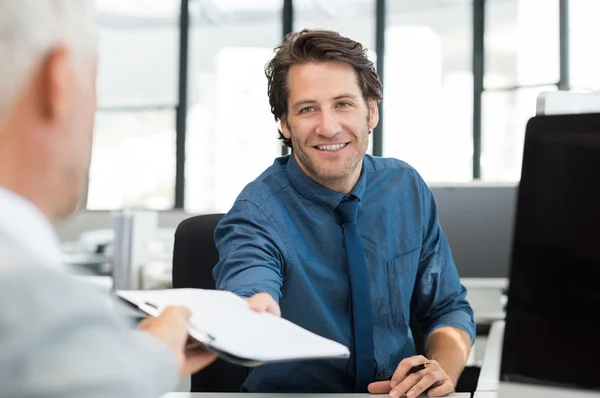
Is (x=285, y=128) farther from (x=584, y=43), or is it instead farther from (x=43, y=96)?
(x=584, y=43)

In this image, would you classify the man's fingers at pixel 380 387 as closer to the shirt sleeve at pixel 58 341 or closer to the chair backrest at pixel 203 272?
the chair backrest at pixel 203 272

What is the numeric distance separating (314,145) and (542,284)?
0.85 meters

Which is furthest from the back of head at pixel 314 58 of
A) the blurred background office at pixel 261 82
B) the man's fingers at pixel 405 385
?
the blurred background office at pixel 261 82

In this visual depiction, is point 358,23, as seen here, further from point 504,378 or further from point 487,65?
point 504,378

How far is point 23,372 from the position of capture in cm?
37

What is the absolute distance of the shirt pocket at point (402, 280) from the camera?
1457 mm

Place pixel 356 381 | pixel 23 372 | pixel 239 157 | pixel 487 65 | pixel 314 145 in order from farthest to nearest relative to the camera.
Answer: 1. pixel 239 157
2. pixel 487 65
3. pixel 314 145
4. pixel 356 381
5. pixel 23 372

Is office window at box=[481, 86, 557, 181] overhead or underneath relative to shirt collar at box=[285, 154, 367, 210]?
overhead

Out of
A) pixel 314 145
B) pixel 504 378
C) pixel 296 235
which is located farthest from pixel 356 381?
pixel 504 378

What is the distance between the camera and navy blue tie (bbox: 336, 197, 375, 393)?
53.8 inches

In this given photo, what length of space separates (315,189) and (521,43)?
539 cm

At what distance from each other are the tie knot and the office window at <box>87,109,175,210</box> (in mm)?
5656

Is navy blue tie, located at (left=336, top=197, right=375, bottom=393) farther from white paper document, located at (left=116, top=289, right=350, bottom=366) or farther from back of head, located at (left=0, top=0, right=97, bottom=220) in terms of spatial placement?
back of head, located at (left=0, top=0, right=97, bottom=220)

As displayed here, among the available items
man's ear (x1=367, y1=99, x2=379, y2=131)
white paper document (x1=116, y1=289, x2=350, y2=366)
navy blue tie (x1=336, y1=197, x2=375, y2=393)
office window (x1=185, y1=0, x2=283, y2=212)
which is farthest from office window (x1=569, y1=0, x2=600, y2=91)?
white paper document (x1=116, y1=289, x2=350, y2=366)
